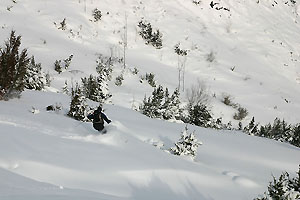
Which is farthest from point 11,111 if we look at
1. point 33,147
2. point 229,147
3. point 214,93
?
point 214,93

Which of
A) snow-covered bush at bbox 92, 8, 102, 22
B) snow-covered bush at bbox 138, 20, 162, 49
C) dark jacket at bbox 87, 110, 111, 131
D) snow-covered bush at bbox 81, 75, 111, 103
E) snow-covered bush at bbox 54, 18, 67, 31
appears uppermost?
snow-covered bush at bbox 92, 8, 102, 22

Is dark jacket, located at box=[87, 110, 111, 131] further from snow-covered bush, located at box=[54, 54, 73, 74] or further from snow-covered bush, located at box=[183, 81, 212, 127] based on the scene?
snow-covered bush, located at box=[54, 54, 73, 74]

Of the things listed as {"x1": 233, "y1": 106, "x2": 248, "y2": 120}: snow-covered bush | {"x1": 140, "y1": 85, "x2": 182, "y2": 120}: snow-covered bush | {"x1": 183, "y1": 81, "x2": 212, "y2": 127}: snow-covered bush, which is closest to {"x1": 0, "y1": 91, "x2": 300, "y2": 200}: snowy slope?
{"x1": 140, "y1": 85, "x2": 182, "y2": 120}: snow-covered bush

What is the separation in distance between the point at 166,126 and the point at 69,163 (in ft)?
13.4

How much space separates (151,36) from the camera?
1702 cm

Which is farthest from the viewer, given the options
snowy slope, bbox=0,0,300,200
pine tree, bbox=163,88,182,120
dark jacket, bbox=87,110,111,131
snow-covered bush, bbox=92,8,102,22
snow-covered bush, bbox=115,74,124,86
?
snow-covered bush, bbox=92,8,102,22

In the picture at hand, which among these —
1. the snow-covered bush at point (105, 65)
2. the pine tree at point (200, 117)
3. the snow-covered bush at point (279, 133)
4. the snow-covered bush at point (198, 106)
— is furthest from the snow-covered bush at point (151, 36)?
the snow-covered bush at point (279, 133)

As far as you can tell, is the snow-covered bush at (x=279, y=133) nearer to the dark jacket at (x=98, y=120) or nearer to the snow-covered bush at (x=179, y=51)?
the dark jacket at (x=98, y=120)

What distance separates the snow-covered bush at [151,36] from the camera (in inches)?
666

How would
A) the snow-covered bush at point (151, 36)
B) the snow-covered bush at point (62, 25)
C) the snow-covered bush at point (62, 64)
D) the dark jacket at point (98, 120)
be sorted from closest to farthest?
the dark jacket at point (98, 120)
the snow-covered bush at point (62, 64)
the snow-covered bush at point (62, 25)
the snow-covered bush at point (151, 36)

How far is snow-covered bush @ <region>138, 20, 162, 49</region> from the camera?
16.9 m

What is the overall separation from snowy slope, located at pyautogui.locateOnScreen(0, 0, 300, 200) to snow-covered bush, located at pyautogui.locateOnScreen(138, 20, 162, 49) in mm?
410

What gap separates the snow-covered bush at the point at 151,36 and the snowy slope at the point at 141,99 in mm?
410

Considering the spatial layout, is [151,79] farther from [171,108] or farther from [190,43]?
[190,43]
